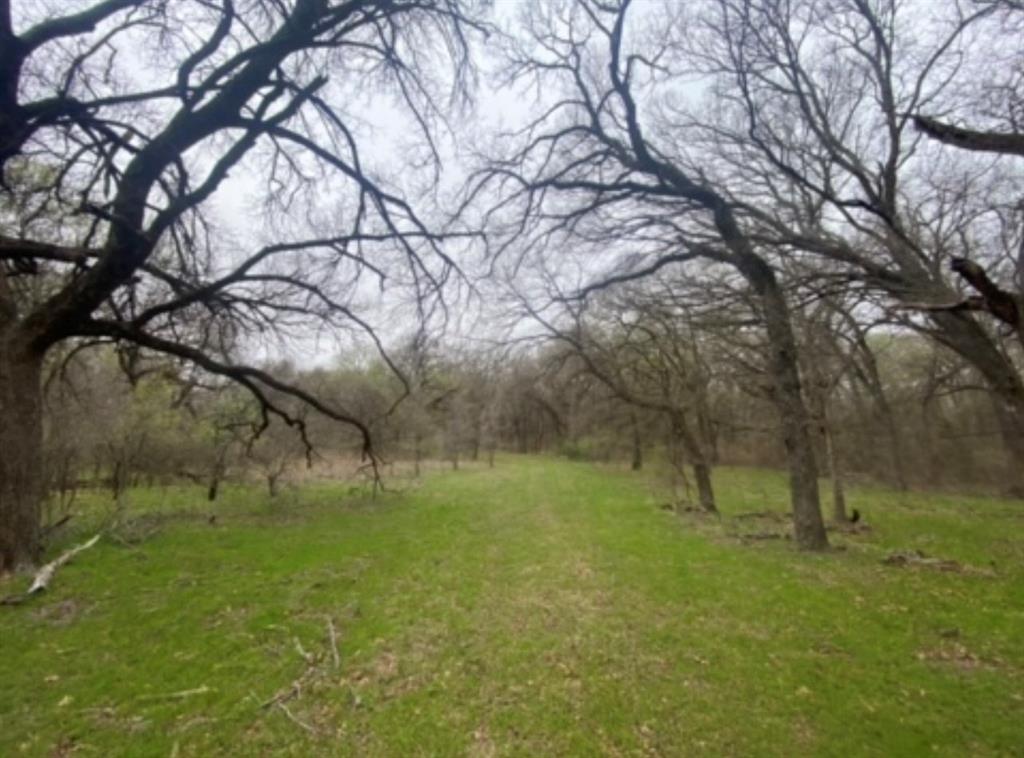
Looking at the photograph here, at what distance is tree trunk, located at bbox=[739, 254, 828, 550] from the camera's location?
905 centimetres

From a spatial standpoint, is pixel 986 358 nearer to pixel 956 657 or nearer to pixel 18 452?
pixel 956 657

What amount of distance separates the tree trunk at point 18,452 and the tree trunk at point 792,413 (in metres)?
11.3

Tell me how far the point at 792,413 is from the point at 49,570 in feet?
39.0

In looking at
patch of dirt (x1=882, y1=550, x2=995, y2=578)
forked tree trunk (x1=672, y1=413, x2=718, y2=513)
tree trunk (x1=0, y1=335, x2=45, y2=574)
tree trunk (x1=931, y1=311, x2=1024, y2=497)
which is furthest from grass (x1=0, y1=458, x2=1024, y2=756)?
forked tree trunk (x1=672, y1=413, x2=718, y2=513)

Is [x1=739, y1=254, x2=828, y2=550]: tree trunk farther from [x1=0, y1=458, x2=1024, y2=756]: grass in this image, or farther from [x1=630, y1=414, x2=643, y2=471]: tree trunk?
[x1=630, y1=414, x2=643, y2=471]: tree trunk

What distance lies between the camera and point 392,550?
1047cm

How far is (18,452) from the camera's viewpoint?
23.4 ft

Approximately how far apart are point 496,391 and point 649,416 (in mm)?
9149

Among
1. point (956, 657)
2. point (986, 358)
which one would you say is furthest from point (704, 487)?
point (956, 657)

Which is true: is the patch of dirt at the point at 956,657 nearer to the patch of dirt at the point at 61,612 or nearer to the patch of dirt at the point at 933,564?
the patch of dirt at the point at 933,564

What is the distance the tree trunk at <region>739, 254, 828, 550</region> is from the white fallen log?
11483 millimetres

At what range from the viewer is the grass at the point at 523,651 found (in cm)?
392

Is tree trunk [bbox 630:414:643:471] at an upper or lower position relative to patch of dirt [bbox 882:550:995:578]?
upper

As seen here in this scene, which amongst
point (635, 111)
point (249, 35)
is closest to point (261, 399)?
point (249, 35)
